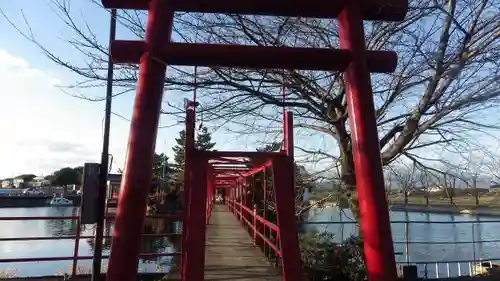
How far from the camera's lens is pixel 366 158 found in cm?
356

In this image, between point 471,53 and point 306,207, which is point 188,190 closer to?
point 306,207

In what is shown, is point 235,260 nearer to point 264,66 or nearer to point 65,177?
point 264,66

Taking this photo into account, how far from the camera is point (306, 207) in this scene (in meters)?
10.3

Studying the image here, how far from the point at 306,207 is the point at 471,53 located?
16.2 feet

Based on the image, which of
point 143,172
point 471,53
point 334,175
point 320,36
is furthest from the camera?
point 334,175

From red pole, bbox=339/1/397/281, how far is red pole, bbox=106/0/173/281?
1.64m

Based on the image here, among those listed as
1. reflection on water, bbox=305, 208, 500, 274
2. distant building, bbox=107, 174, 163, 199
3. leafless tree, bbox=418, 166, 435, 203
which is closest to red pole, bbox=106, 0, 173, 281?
distant building, bbox=107, 174, 163, 199

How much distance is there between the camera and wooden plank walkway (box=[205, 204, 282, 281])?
7.37 meters

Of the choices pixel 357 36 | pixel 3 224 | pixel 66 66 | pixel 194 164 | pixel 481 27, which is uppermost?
pixel 481 27

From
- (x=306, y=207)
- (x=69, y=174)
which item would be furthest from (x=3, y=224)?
(x=69, y=174)

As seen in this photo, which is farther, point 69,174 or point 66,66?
point 69,174

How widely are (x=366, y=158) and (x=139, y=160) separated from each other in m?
1.84

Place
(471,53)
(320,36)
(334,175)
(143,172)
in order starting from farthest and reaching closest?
(334,175)
(320,36)
(471,53)
(143,172)

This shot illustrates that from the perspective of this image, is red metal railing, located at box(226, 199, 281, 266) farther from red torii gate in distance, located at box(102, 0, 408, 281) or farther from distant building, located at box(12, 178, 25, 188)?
distant building, located at box(12, 178, 25, 188)
